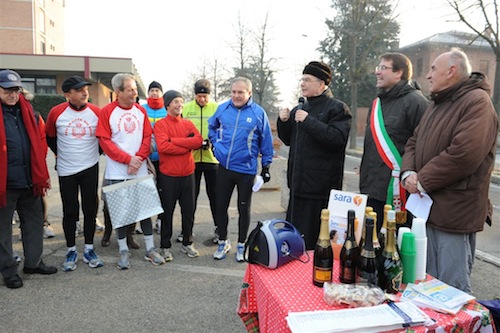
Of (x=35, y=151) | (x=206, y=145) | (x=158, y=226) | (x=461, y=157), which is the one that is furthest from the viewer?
(x=158, y=226)

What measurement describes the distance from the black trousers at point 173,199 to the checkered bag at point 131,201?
0.79 ft

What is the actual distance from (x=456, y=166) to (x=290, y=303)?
4.98 feet

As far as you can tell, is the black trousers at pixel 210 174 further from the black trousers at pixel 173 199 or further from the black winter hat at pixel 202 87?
the black winter hat at pixel 202 87

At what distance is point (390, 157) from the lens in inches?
132

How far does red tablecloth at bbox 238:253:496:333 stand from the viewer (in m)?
1.75

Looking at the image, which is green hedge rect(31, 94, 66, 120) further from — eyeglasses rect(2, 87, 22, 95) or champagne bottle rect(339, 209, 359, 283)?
champagne bottle rect(339, 209, 359, 283)

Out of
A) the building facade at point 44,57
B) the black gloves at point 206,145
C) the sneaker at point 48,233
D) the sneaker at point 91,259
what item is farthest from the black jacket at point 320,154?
the building facade at point 44,57

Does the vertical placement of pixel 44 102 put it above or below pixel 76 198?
above

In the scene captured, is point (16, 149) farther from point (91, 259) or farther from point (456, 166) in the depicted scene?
point (456, 166)

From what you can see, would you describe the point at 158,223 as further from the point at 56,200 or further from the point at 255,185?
the point at 56,200

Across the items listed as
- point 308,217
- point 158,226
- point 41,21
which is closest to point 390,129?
point 308,217

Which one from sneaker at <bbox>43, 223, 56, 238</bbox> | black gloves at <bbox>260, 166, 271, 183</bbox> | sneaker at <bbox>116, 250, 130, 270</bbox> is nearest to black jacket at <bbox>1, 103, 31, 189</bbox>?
sneaker at <bbox>116, 250, 130, 270</bbox>

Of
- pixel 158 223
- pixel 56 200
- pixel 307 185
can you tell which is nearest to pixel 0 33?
pixel 56 200

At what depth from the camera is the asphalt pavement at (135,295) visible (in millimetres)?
3146
